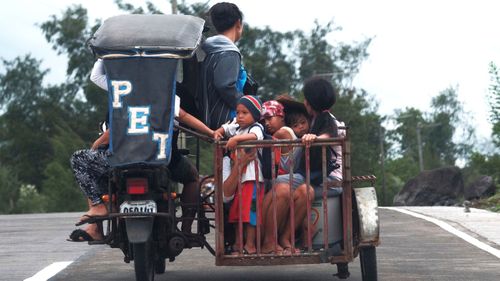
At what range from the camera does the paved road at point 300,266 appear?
11830mm

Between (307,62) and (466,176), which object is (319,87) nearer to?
(466,176)

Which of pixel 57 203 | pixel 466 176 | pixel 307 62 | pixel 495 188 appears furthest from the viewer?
pixel 307 62

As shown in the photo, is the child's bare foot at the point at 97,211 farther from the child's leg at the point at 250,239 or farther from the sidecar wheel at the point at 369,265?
the sidecar wheel at the point at 369,265

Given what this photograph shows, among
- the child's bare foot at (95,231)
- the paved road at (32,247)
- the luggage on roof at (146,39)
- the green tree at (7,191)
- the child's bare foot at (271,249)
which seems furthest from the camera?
the green tree at (7,191)

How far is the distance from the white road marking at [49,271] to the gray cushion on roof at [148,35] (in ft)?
8.98

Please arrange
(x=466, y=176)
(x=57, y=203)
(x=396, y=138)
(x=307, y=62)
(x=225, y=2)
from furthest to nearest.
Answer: (x=396, y=138) < (x=307, y=62) < (x=466, y=176) < (x=57, y=203) < (x=225, y=2)

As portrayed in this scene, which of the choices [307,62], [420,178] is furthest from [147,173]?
[307,62]

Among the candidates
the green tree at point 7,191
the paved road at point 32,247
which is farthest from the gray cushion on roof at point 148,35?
the green tree at point 7,191

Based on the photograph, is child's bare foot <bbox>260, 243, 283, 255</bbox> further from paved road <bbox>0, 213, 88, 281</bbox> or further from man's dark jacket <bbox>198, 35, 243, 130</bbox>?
paved road <bbox>0, 213, 88, 281</bbox>

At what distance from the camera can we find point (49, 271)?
12.5 meters

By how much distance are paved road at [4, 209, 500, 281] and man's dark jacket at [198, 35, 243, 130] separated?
72.3 inches

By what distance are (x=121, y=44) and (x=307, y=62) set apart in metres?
90.2

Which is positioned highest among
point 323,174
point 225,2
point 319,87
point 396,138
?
point 396,138

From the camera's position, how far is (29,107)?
331ft
